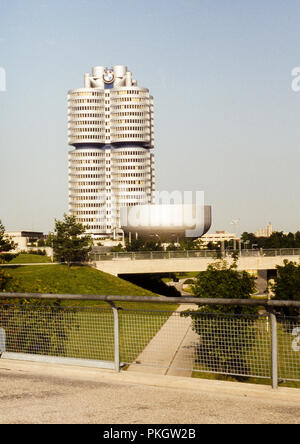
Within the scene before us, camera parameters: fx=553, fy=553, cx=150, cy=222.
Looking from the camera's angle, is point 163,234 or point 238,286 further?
point 163,234

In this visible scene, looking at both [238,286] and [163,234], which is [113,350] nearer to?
[238,286]

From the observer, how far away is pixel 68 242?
72.9 metres

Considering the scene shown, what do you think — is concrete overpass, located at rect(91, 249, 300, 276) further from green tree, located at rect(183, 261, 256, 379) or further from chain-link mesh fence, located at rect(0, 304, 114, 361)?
green tree, located at rect(183, 261, 256, 379)

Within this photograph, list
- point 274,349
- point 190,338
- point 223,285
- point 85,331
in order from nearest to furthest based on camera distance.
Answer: point 274,349
point 190,338
point 85,331
point 223,285

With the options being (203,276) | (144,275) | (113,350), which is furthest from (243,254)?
(113,350)

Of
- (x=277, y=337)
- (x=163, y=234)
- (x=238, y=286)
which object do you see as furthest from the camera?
(x=163, y=234)

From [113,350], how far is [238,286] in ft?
85.3

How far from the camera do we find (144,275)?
8988 centimetres

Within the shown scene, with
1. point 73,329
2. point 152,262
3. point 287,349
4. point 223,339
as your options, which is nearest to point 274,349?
point 287,349

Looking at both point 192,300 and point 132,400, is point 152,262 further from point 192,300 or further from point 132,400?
point 132,400

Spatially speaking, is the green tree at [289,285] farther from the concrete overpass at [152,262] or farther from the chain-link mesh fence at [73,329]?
the chain-link mesh fence at [73,329]

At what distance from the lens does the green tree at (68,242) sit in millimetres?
72938

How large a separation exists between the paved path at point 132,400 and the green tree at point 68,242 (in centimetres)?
6324

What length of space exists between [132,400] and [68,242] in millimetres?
65291
